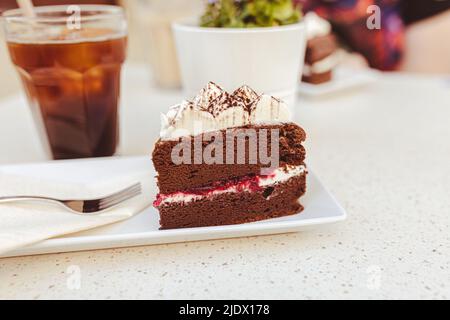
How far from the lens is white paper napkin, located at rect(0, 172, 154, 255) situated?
0.67m

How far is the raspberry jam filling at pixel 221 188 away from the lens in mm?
761

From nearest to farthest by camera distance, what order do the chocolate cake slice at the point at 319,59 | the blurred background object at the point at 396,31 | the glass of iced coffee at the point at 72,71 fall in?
the glass of iced coffee at the point at 72,71, the chocolate cake slice at the point at 319,59, the blurred background object at the point at 396,31

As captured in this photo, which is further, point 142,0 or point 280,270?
point 142,0

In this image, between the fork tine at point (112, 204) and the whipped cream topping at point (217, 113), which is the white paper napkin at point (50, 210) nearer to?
the fork tine at point (112, 204)

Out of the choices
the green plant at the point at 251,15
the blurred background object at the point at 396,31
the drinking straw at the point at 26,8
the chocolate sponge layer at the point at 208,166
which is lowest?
the blurred background object at the point at 396,31

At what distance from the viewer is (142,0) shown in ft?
4.97

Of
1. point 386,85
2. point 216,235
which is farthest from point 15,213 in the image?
point 386,85

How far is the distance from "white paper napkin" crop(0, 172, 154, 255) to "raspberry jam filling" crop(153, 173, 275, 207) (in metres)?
0.07

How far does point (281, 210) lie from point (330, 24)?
6.05 ft

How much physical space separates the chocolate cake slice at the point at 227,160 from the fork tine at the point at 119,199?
9 centimetres

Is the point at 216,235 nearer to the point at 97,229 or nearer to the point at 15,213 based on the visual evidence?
the point at 97,229

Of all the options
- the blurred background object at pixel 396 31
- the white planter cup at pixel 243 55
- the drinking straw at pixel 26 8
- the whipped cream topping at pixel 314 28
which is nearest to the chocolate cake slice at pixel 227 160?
the white planter cup at pixel 243 55

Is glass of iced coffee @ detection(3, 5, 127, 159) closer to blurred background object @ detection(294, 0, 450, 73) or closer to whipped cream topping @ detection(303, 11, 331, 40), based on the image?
whipped cream topping @ detection(303, 11, 331, 40)

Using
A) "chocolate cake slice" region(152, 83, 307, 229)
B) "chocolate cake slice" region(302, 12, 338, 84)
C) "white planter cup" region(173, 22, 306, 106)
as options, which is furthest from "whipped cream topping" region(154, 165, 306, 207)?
"chocolate cake slice" region(302, 12, 338, 84)
